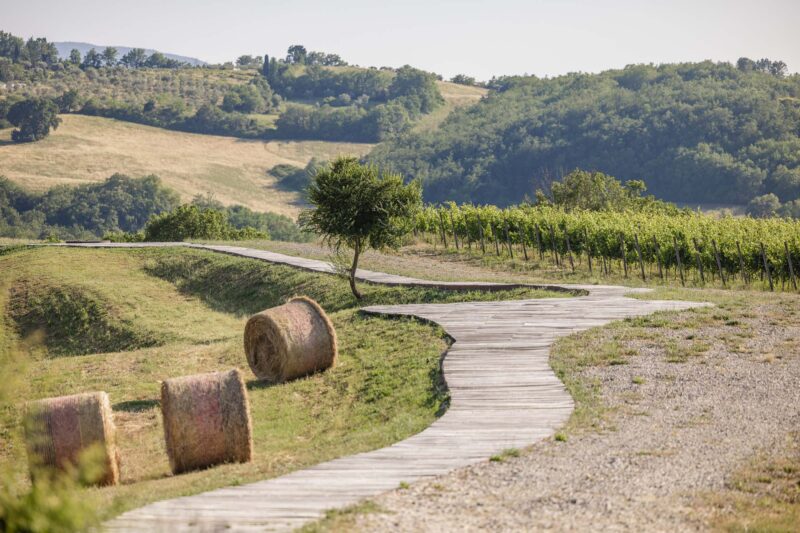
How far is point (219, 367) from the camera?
23016 millimetres

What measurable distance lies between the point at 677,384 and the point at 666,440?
3525 mm

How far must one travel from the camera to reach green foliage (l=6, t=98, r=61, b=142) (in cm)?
14438

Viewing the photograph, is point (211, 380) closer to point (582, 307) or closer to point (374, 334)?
point (374, 334)

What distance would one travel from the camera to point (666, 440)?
38.3 ft

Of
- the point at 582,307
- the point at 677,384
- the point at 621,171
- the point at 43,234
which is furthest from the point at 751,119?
the point at 677,384

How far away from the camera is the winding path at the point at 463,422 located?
8.92 m

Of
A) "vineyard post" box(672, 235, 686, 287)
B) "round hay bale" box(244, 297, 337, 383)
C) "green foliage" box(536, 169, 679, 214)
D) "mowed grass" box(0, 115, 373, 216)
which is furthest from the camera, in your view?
"mowed grass" box(0, 115, 373, 216)

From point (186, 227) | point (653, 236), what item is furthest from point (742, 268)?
point (186, 227)

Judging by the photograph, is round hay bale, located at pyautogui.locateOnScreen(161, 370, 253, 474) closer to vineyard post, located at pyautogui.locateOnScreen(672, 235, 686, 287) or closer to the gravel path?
the gravel path

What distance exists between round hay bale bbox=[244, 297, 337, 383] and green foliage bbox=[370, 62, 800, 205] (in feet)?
252

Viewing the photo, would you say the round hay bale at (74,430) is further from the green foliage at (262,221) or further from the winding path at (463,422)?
the green foliage at (262,221)

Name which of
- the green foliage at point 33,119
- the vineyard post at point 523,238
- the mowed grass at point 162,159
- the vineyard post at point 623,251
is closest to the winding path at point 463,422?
the vineyard post at point 623,251

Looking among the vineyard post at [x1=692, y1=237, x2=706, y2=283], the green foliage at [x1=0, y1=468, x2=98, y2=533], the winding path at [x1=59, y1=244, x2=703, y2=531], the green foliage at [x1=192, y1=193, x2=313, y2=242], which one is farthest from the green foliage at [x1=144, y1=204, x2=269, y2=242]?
the green foliage at [x1=0, y1=468, x2=98, y2=533]

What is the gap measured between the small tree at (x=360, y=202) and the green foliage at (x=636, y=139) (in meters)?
67.4
